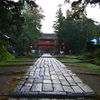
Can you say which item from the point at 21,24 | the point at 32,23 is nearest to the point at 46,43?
the point at 32,23

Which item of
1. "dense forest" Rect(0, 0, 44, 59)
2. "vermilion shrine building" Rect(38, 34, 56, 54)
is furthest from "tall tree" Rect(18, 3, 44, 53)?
"vermilion shrine building" Rect(38, 34, 56, 54)

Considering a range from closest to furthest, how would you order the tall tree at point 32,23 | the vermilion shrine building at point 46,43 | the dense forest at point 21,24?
the dense forest at point 21,24
the tall tree at point 32,23
the vermilion shrine building at point 46,43

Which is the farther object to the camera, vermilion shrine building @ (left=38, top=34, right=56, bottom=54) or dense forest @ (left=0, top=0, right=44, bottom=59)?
vermilion shrine building @ (left=38, top=34, right=56, bottom=54)

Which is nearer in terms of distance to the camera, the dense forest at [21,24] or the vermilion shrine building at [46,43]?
the dense forest at [21,24]

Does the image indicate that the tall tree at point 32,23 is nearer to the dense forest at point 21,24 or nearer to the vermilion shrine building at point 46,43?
the dense forest at point 21,24

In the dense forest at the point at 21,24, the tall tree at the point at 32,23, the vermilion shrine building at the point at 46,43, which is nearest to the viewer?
the dense forest at the point at 21,24

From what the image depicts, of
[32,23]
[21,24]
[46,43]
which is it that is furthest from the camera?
[46,43]

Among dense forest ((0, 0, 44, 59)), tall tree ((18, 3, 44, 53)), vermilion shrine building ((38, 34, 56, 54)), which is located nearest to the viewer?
dense forest ((0, 0, 44, 59))

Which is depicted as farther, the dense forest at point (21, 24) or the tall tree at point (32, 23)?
the tall tree at point (32, 23)

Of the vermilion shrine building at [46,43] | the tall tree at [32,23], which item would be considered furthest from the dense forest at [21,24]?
the vermilion shrine building at [46,43]

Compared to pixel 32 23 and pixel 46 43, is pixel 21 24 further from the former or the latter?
pixel 46 43

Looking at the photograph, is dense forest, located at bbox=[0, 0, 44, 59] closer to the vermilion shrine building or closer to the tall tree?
the tall tree

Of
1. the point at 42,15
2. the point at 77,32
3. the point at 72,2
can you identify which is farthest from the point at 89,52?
the point at 42,15

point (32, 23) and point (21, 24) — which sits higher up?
point (32, 23)
